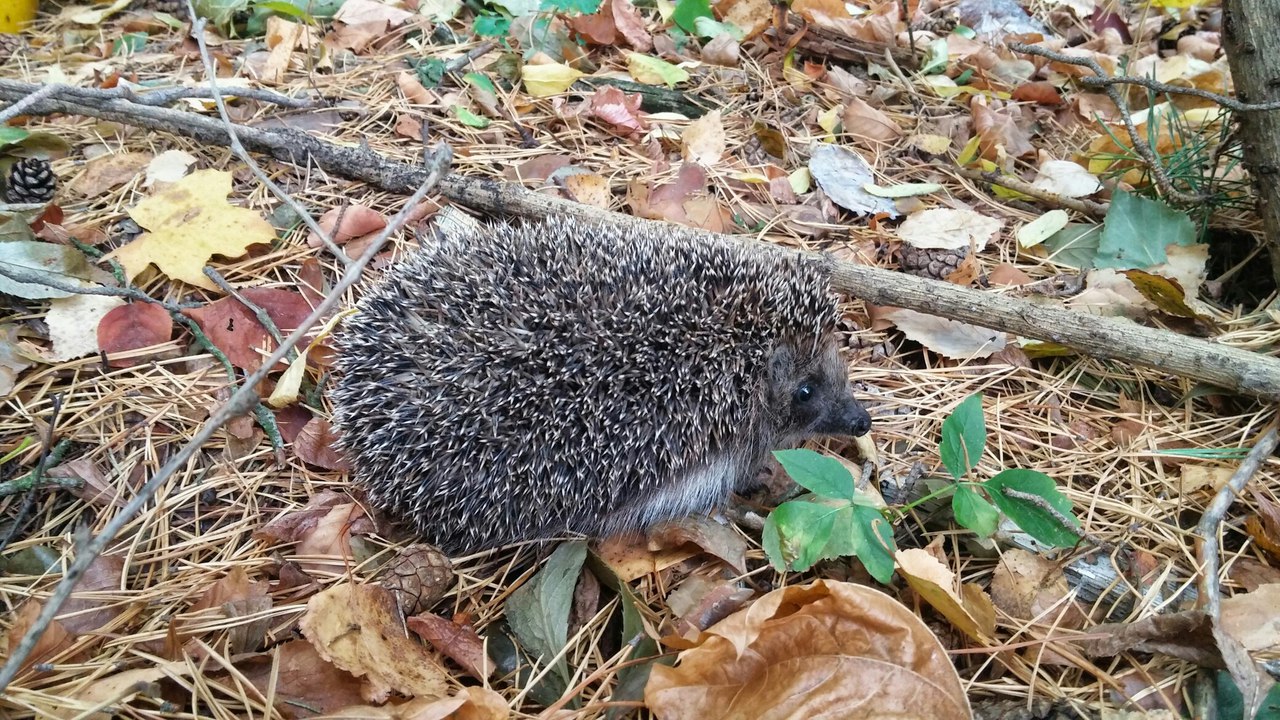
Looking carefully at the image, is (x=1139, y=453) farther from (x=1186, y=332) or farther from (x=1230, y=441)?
(x=1186, y=332)

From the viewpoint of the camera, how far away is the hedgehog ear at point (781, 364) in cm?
295

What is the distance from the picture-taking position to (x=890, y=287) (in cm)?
318

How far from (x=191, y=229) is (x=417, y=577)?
2.03 m

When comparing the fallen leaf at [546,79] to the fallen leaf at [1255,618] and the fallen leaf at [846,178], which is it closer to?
the fallen leaf at [846,178]

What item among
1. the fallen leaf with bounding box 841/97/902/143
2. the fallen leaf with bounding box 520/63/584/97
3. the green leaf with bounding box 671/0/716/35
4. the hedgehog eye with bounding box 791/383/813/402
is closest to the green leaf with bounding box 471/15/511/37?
the fallen leaf with bounding box 520/63/584/97

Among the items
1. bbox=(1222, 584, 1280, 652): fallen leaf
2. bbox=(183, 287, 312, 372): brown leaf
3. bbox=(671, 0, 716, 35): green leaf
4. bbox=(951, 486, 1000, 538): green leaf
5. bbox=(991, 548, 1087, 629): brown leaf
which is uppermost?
bbox=(671, 0, 716, 35): green leaf

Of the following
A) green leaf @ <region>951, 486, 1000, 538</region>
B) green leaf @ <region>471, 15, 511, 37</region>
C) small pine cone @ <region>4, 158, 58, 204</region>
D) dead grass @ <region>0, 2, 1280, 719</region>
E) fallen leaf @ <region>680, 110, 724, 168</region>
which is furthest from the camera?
green leaf @ <region>471, 15, 511, 37</region>

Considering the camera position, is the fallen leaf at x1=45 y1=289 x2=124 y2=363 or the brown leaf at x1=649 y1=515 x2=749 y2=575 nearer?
the brown leaf at x1=649 y1=515 x2=749 y2=575

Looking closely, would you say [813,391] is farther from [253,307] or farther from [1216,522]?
[253,307]

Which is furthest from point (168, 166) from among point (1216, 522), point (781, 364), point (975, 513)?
point (1216, 522)

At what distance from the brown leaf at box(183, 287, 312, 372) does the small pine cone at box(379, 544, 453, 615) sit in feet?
3.63

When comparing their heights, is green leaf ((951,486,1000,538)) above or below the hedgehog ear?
above

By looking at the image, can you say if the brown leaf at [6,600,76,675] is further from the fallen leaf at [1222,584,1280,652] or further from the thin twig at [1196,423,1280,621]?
the fallen leaf at [1222,584,1280,652]

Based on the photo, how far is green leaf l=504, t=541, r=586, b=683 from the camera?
234cm
